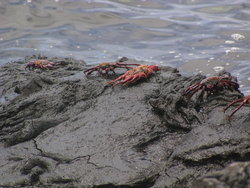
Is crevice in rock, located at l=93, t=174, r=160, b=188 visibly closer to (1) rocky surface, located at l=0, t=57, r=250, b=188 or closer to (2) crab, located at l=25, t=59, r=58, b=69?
(1) rocky surface, located at l=0, t=57, r=250, b=188

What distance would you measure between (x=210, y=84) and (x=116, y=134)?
117 cm

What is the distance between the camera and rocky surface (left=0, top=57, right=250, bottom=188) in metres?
3.57

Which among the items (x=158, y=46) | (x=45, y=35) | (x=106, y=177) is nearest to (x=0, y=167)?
(x=106, y=177)

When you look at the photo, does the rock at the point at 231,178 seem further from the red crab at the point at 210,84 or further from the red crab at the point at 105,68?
the red crab at the point at 105,68

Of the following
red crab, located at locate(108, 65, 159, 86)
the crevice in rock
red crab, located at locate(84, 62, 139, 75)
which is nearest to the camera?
→ the crevice in rock

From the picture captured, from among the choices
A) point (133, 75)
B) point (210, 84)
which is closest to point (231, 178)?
point (210, 84)

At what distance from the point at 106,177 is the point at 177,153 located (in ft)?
2.11

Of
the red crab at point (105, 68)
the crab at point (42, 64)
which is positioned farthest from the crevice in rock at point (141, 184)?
the crab at point (42, 64)

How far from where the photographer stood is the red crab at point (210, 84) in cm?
443

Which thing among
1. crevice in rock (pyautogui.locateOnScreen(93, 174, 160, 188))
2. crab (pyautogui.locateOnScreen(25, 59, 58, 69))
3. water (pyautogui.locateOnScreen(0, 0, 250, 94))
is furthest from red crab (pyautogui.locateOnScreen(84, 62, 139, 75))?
water (pyautogui.locateOnScreen(0, 0, 250, 94))

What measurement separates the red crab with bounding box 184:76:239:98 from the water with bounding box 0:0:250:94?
359 centimetres

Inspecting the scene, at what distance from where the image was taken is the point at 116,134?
13.4 feet

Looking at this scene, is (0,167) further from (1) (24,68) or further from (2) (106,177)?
(1) (24,68)

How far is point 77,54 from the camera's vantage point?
1059 cm
